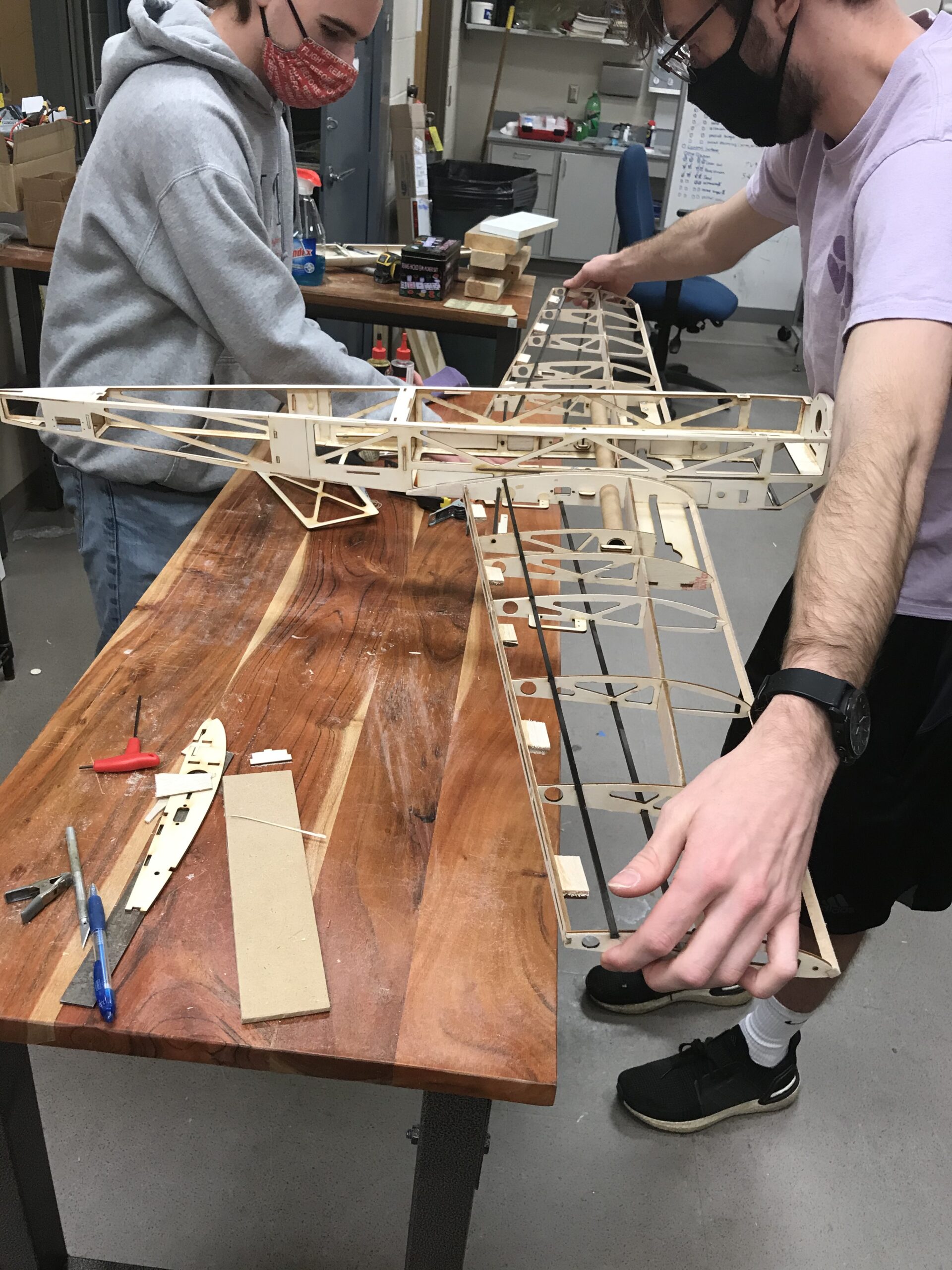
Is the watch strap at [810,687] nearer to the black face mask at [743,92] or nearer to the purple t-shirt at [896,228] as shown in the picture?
the purple t-shirt at [896,228]

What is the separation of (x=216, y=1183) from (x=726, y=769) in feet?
5.72

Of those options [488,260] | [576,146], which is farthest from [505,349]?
[576,146]

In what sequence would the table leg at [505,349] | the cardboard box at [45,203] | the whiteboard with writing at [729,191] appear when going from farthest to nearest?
the whiteboard with writing at [729,191], the table leg at [505,349], the cardboard box at [45,203]

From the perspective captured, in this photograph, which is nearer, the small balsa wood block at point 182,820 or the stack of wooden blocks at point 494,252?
the small balsa wood block at point 182,820

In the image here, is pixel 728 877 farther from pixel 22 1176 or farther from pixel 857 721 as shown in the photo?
pixel 22 1176

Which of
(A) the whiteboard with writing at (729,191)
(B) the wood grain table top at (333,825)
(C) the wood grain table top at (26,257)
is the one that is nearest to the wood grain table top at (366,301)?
(C) the wood grain table top at (26,257)

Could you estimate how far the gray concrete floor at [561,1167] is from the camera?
1941mm

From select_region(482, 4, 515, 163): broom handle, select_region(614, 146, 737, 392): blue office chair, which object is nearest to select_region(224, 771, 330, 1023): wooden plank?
select_region(614, 146, 737, 392): blue office chair

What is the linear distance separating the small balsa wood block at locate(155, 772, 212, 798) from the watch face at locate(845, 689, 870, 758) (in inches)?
33.6

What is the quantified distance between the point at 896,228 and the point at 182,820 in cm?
123

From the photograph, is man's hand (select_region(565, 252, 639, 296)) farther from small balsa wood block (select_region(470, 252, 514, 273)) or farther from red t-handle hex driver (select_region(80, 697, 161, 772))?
red t-handle hex driver (select_region(80, 697, 161, 772))

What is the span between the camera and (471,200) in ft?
17.3

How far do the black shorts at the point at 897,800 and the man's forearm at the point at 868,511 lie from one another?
564 mm

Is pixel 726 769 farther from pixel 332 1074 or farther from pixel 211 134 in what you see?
pixel 211 134
